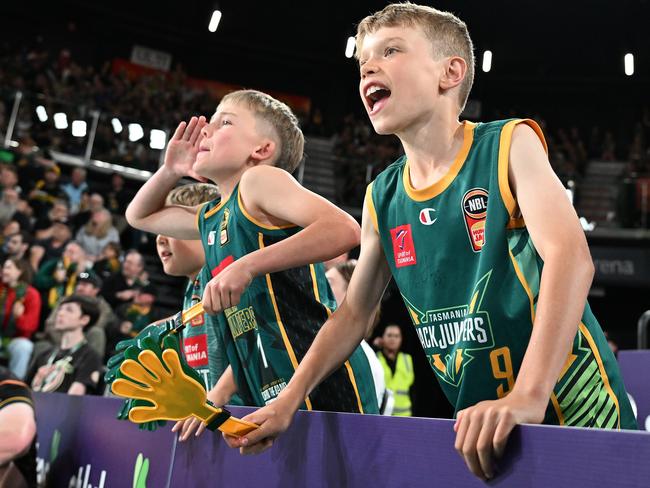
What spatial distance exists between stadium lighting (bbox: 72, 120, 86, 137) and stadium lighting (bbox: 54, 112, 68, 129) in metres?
0.12

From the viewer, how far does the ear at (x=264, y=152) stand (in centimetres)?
285

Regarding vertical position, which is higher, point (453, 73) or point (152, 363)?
point (453, 73)

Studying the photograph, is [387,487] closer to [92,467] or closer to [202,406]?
[202,406]

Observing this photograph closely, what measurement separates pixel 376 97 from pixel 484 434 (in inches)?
41.7

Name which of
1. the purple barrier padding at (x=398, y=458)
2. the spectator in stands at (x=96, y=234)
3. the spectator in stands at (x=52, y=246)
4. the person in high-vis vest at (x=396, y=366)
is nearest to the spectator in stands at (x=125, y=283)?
the spectator in stands at (x=52, y=246)

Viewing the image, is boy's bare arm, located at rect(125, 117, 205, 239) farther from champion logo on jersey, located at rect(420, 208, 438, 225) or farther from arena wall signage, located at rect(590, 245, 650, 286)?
arena wall signage, located at rect(590, 245, 650, 286)

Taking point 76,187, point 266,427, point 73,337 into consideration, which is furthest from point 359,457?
point 76,187

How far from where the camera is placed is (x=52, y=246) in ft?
29.7

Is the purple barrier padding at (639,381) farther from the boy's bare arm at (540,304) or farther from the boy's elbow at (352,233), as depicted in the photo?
the boy's bare arm at (540,304)

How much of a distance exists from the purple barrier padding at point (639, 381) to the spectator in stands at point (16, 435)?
246 centimetres

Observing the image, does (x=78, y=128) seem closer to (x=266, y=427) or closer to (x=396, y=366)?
(x=396, y=366)

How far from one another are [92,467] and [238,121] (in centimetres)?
138

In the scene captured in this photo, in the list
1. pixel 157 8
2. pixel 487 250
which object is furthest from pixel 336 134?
pixel 487 250

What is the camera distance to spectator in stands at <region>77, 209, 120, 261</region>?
1017 centimetres
